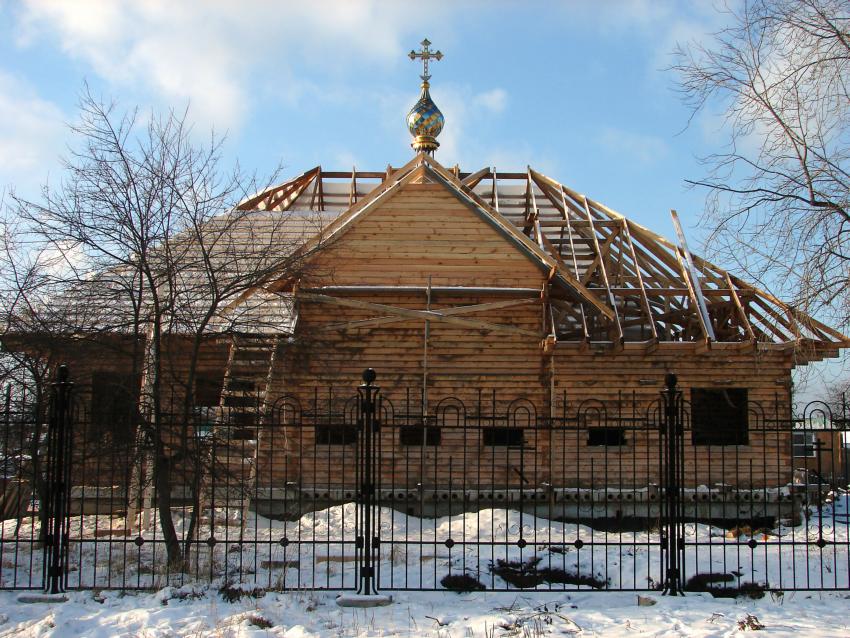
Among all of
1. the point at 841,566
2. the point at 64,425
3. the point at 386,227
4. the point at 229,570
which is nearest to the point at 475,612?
the point at 229,570

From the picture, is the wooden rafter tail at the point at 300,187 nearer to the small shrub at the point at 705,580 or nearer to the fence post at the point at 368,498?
the fence post at the point at 368,498

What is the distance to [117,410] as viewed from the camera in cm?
1127

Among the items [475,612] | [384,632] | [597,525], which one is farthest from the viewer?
[597,525]

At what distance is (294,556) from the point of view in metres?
12.0

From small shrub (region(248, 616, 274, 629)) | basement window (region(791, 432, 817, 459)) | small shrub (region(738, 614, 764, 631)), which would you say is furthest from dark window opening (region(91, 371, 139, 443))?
basement window (region(791, 432, 817, 459))

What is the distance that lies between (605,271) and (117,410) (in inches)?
436

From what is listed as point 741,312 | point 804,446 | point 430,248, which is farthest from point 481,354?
point 804,446

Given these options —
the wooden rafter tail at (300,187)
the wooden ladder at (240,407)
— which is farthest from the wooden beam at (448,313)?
the wooden rafter tail at (300,187)

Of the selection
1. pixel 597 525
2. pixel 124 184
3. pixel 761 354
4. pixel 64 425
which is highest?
pixel 124 184

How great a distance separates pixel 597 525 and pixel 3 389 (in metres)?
10.7

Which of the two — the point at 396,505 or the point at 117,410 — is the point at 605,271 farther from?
the point at 117,410

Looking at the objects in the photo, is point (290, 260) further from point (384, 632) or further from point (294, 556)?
point (384, 632)

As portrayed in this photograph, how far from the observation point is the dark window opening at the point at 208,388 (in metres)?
12.2

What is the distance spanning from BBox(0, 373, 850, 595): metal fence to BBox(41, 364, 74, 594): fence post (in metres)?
0.02
